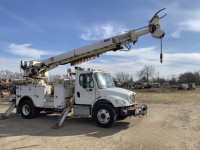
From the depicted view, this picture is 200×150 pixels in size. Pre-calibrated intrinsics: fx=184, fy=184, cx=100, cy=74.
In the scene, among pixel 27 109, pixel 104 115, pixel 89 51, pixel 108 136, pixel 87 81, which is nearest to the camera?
pixel 108 136

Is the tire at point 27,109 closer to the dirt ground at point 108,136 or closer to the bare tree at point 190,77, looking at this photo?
the dirt ground at point 108,136

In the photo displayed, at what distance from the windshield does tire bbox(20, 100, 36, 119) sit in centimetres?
408

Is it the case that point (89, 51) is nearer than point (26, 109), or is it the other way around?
point (89, 51)

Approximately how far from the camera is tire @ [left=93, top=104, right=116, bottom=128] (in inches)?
293

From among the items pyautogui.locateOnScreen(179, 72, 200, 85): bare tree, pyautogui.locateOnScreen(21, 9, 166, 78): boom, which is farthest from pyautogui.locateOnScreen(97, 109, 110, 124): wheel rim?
pyautogui.locateOnScreen(179, 72, 200, 85): bare tree

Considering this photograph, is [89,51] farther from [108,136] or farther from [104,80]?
[108,136]

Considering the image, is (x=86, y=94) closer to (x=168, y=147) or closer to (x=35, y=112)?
(x=35, y=112)

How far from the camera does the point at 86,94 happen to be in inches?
328

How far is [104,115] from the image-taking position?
7621 mm

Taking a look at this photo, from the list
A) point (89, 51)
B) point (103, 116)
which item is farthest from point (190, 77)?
point (103, 116)

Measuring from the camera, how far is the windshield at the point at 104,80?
827 cm

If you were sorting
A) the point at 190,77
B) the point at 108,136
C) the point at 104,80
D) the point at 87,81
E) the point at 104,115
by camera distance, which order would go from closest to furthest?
the point at 108,136, the point at 104,115, the point at 87,81, the point at 104,80, the point at 190,77

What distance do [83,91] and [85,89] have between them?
0.52ft

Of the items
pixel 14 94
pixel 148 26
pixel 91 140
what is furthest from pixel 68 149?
pixel 14 94
